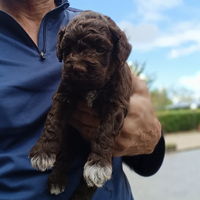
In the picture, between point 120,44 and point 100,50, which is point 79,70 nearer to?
point 100,50

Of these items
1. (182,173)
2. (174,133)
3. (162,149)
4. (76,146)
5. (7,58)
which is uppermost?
(7,58)

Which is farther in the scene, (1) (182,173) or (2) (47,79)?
(1) (182,173)

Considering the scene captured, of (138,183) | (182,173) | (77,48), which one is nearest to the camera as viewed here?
(77,48)

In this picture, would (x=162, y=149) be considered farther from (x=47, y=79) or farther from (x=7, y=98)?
(x=7, y=98)

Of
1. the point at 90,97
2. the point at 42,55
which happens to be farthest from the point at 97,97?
the point at 42,55

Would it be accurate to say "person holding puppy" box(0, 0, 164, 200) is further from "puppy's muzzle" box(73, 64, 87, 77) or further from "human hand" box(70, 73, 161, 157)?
"puppy's muzzle" box(73, 64, 87, 77)

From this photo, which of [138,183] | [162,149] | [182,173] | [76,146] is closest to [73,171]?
[76,146]

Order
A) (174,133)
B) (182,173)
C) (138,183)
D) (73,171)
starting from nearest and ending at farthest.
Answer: (73,171) → (138,183) → (182,173) → (174,133)
